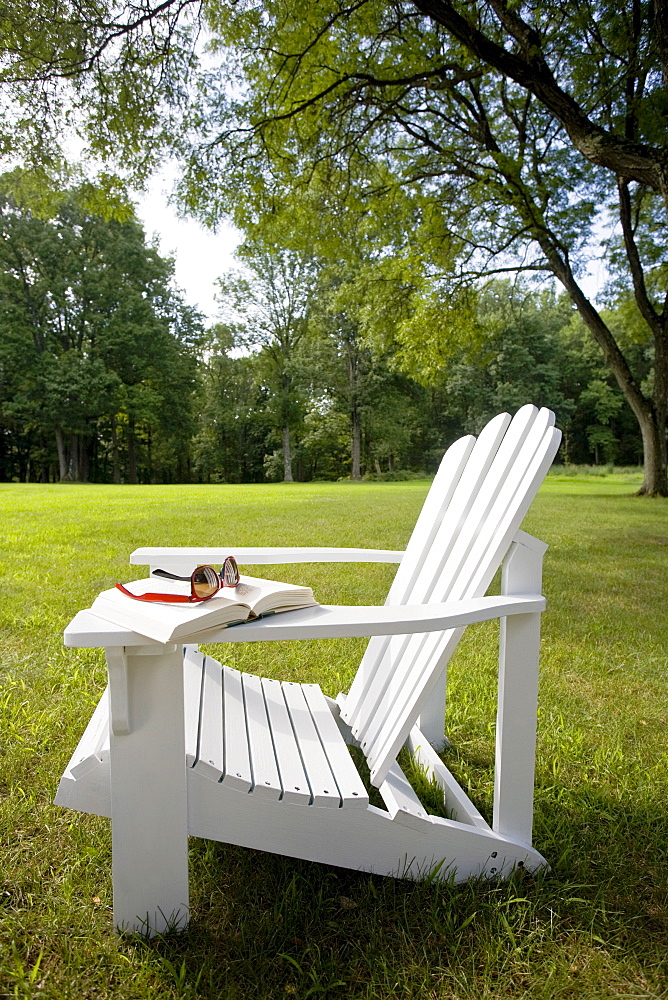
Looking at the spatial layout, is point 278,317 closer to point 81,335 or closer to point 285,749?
point 81,335

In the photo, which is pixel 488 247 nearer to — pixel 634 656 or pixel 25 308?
pixel 634 656

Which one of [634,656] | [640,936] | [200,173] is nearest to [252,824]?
[640,936]

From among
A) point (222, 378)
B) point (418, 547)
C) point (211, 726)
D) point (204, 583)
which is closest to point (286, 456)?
point (222, 378)

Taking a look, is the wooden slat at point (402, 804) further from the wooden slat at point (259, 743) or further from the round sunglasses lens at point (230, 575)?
the round sunglasses lens at point (230, 575)

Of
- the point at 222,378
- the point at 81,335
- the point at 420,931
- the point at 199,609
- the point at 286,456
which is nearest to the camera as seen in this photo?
the point at 199,609

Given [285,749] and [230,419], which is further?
[230,419]

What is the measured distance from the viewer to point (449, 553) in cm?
198

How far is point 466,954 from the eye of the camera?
4.93 ft

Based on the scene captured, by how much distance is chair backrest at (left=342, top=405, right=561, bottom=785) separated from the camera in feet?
5.55

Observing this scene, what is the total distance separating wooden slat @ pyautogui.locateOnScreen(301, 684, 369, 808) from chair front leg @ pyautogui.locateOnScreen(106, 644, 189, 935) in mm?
419

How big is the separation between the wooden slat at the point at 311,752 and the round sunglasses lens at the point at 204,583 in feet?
1.88

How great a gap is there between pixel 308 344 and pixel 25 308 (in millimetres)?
13385

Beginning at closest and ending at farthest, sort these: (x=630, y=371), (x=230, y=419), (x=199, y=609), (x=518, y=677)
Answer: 1. (x=199, y=609)
2. (x=518, y=677)
3. (x=630, y=371)
4. (x=230, y=419)

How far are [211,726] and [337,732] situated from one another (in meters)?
0.43
